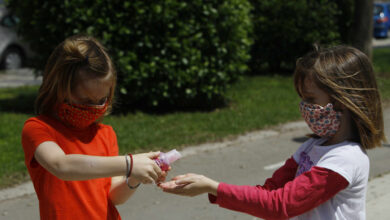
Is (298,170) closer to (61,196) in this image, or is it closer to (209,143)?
(61,196)

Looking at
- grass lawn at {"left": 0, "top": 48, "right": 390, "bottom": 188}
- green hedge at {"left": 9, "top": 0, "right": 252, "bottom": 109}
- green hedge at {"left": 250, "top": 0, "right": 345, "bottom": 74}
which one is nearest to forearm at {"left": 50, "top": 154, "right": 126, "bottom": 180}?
grass lawn at {"left": 0, "top": 48, "right": 390, "bottom": 188}

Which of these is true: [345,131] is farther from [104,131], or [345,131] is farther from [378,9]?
[378,9]

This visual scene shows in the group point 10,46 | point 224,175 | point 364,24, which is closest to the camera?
point 224,175

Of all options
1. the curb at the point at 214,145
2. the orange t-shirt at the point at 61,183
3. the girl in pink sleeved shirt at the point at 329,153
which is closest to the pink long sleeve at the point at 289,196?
the girl in pink sleeved shirt at the point at 329,153

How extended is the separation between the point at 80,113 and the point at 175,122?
551 centimetres

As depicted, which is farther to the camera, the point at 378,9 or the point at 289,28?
the point at 378,9

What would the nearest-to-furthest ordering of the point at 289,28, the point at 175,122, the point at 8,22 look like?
the point at 175,122 → the point at 289,28 → the point at 8,22

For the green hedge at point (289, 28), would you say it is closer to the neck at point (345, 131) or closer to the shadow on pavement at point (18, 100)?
the shadow on pavement at point (18, 100)

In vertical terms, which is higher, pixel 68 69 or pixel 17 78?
pixel 68 69

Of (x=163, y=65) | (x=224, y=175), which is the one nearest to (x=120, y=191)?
(x=224, y=175)

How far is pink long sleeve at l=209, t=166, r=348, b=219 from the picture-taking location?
2.01 meters

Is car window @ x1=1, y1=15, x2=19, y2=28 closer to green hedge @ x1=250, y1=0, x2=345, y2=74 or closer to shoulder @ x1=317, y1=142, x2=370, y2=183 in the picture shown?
green hedge @ x1=250, y1=0, x2=345, y2=74

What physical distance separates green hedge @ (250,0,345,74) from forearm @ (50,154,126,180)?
448 inches

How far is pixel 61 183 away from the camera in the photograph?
2.17 m
